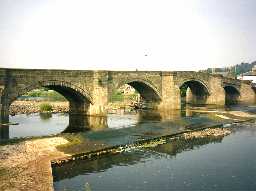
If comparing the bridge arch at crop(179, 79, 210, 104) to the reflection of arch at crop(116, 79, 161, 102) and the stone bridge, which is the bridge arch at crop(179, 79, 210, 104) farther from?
the reflection of arch at crop(116, 79, 161, 102)

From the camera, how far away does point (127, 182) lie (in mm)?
21656

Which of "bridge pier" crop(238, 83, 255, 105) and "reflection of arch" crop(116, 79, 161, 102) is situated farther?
"bridge pier" crop(238, 83, 255, 105)

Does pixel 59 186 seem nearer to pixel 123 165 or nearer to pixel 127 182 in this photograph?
pixel 127 182

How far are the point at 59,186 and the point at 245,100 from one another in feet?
243

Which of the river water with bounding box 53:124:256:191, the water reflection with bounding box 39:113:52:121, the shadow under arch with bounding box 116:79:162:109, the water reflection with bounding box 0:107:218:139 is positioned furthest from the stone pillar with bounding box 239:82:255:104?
the river water with bounding box 53:124:256:191

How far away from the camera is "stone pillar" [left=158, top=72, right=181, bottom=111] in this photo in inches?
2511

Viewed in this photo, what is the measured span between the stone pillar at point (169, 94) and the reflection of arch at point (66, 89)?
59.0 feet

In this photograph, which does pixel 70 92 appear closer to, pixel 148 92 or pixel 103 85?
pixel 103 85

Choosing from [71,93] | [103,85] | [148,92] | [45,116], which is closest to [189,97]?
[148,92]

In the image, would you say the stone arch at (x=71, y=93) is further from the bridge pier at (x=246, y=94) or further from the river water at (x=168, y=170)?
the bridge pier at (x=246, y=94)

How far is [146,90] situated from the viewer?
64438 millimetres

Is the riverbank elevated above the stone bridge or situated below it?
below

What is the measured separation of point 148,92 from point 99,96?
15693 mm

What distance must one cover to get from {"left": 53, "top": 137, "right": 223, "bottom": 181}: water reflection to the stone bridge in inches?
742
